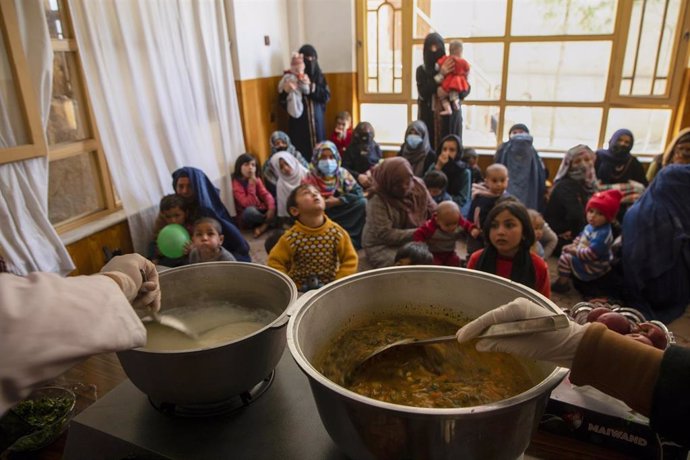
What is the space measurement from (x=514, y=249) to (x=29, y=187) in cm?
235

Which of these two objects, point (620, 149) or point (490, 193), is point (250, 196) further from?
point (620, 149)

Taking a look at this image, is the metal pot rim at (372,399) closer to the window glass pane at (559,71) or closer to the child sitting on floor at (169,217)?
the child sitting on floor at (169,217)

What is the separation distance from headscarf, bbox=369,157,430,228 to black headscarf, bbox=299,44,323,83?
2223mm

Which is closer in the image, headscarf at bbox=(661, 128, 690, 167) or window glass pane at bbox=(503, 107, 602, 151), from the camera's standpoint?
headscarf at bbox=(661, 128, 690, 167)

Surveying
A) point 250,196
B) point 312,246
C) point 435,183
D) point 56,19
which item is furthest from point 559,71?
point 56,19

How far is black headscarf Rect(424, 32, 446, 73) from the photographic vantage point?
4.58 meters

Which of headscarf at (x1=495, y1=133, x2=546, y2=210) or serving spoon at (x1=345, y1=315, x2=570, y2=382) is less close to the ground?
serving spoon at (x1=345, y1=315, x2=570, y2=382)

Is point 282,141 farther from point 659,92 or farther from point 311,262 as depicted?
point 659,92

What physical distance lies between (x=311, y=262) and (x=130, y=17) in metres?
2.21

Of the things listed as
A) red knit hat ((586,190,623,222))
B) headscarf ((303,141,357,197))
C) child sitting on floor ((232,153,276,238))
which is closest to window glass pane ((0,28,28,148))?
child sitting on floor ((232,153,276,238))

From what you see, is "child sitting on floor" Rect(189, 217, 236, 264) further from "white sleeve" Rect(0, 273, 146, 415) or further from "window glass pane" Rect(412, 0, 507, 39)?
"window glass pane" Rect(412, 0, 507, 39)

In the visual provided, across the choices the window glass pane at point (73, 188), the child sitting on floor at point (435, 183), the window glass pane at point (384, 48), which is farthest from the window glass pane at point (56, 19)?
the window glass pane at point (384, 48)

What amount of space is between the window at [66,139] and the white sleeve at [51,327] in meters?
2.10

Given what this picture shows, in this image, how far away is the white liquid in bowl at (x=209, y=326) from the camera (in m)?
0.99
